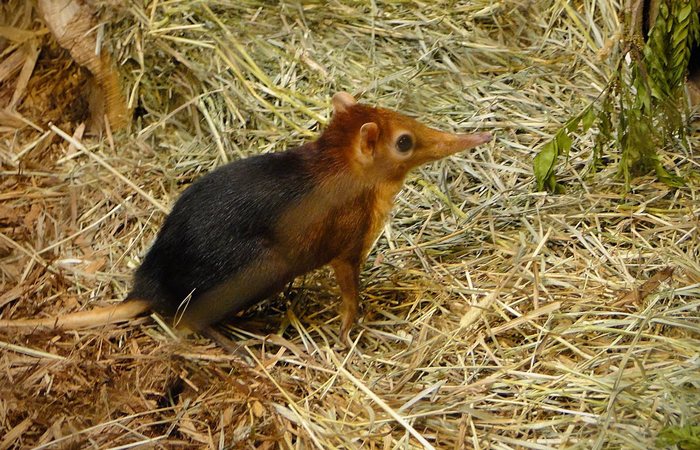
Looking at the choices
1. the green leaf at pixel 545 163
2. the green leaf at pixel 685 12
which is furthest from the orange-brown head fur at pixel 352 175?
the green leaf at pixel 685 12

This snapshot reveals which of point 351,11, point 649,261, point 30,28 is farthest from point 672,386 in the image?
point 30,28

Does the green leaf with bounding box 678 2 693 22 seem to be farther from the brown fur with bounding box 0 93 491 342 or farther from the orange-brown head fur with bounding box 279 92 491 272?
→ the orange-brown head fur with bounding box 279 92 491 272

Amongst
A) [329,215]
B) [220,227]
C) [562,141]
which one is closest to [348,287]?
[329,215]

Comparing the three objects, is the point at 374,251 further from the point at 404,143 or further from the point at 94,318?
the point at 94,318

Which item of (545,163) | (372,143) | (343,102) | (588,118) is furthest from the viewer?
(545,163)

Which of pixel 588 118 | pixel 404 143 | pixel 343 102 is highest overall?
pixel 343 102
